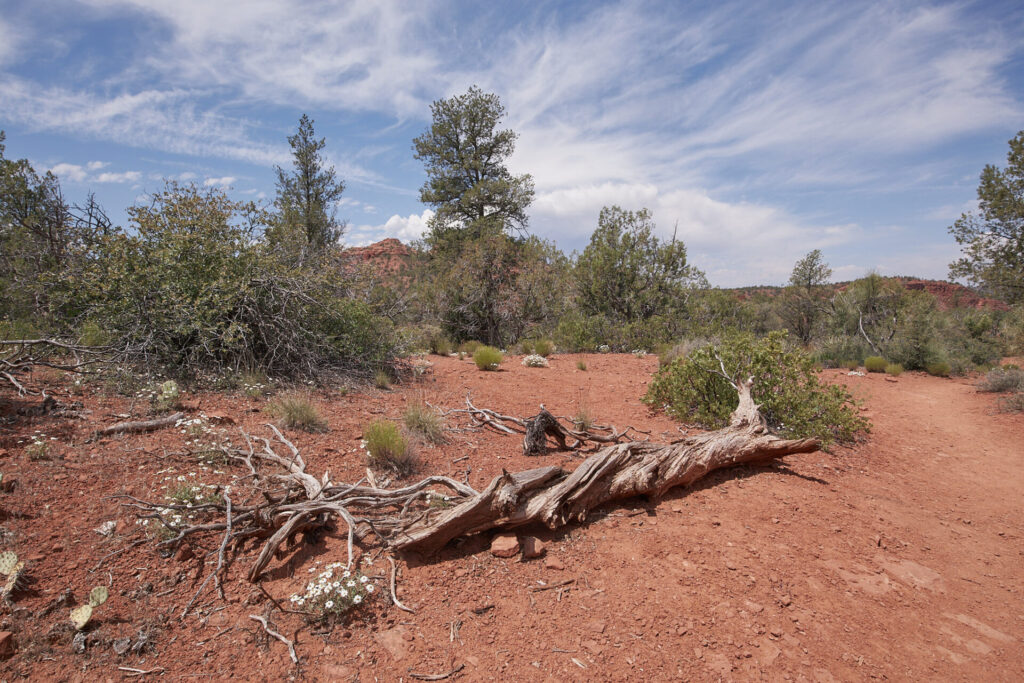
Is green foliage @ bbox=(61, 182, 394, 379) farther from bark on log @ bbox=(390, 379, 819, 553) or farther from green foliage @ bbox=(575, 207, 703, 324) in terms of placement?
green foliage @ bbox=(575, 207, 703, 324)

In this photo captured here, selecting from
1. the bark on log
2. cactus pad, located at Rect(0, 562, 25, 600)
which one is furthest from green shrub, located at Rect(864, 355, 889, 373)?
cactus pad, located at Rect(0, 562, 25, 600)

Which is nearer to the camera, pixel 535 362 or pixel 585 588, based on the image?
pixel 585 588

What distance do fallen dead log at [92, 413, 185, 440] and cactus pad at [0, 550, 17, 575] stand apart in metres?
1.57

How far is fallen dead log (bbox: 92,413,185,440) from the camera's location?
3992 mm

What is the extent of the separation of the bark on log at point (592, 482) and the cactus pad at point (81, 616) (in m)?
1.41

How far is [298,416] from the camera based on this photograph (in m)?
4.71

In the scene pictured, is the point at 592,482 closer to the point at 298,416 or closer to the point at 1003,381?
the point at 298,416

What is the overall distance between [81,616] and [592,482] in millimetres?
2753

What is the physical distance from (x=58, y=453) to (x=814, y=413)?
702 cm

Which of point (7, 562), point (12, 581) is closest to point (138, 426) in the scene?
point (7, 562)

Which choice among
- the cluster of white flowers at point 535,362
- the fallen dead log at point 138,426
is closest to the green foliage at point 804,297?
the cluster of white flowers at point 535,362

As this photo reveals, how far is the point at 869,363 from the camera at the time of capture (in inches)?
483

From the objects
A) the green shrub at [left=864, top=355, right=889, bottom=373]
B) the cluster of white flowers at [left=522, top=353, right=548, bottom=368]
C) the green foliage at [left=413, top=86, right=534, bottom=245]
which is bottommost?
the cluster of white flowers at [left=522, top=353, right=548, bottom=368]

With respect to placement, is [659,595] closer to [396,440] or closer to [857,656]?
[857,656]
